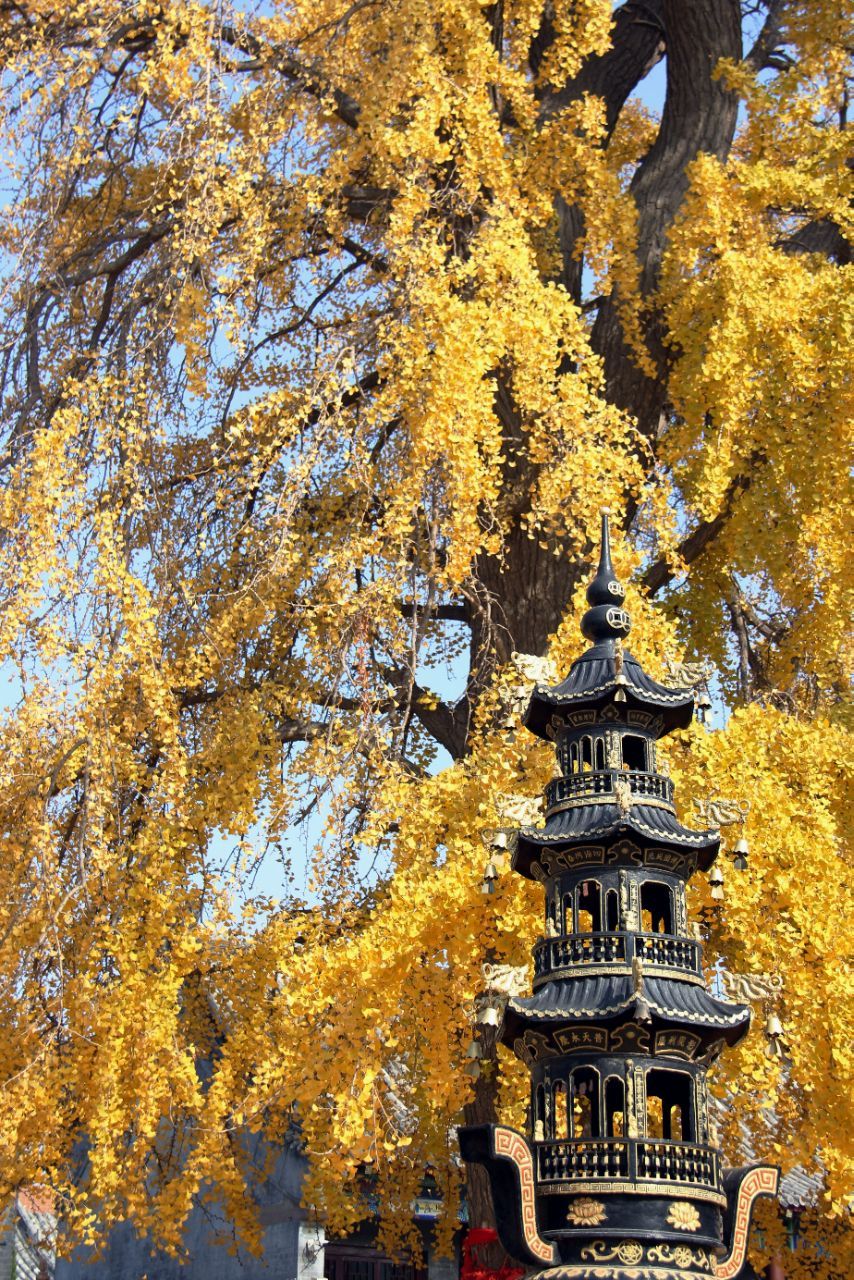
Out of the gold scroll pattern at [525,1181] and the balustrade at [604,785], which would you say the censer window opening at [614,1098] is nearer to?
the gold scroll pattern at [525,1181]

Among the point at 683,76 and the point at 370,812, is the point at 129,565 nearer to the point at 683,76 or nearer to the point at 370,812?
the point at 370,812

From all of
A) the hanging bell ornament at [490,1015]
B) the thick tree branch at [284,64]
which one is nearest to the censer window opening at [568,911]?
the hanging bell ornament at [490,1015]

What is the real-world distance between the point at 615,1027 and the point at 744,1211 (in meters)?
1.36

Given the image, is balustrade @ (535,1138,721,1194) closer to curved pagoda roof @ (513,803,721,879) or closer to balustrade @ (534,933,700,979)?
balustrade @ (534,933,700,979)

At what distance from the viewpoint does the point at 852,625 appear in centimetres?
1430

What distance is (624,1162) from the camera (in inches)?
319

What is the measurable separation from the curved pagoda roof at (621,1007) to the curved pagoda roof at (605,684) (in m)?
1.76

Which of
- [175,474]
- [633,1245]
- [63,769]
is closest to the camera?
[633,1245]

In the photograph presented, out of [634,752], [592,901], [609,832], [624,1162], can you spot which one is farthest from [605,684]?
[624,1162]

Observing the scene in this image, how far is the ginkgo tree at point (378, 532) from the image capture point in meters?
11.5

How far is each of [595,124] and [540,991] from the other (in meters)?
9.66

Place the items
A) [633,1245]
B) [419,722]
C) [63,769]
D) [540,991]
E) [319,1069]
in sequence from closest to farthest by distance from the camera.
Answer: [633,1245] < [540,991] < [319,1069] < [63,769] < [419,722]

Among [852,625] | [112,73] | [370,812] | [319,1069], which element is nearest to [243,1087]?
[319,1069]

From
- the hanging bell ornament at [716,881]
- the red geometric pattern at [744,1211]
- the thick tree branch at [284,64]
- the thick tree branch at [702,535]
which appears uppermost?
the thick tree branch at [284,64]
